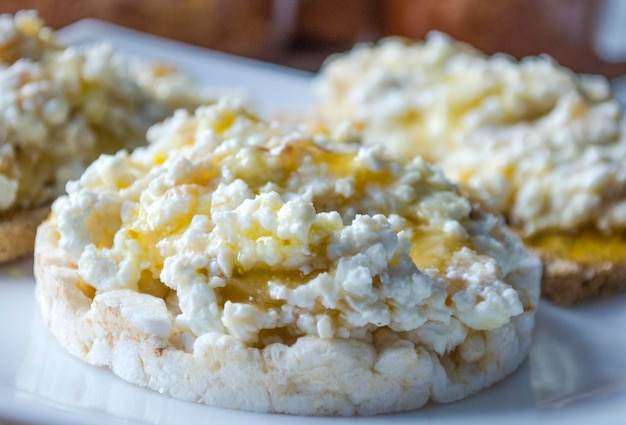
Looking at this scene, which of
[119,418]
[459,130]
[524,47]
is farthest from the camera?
[524,47]

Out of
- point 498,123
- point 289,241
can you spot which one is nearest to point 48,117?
point 289,241

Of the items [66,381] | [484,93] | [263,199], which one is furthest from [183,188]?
[484,93]

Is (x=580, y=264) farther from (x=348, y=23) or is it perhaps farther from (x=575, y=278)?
(x=348, y=23)

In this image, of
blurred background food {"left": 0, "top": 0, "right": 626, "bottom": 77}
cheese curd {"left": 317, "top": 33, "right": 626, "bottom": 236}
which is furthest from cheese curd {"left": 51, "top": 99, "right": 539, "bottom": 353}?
blurred background food {"left": 0, "top": 0, "right": 626, "bottom": 77}

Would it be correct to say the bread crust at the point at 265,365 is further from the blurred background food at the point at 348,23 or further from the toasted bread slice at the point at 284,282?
the blurred background food at the point at 348,23

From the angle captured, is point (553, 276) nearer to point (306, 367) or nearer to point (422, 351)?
point (422, 351)

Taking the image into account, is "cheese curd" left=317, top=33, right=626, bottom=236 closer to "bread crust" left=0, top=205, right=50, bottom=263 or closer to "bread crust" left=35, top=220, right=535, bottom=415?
"bread crust" left=35, top=220, right=535, bottom=415

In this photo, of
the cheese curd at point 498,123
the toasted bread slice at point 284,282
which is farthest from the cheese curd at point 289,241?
the cheese curd at point 498,123
